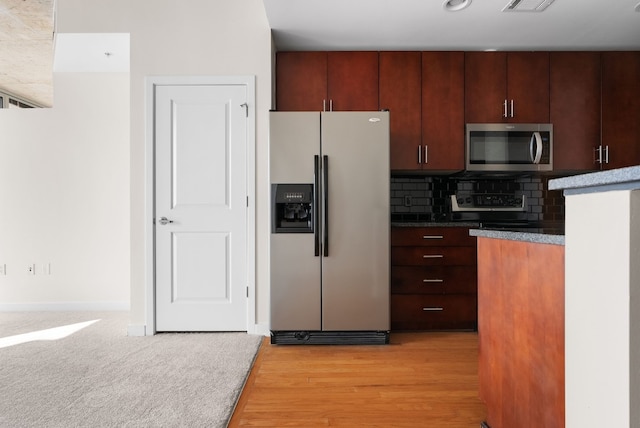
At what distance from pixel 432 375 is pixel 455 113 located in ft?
7.26

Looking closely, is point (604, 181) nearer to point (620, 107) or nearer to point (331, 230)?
point (331, 230)

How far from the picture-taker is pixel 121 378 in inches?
97.9

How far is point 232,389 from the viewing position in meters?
2.32

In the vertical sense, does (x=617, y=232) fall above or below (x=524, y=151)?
below

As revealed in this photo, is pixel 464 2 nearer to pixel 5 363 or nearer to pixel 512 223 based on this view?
pixel 512 223

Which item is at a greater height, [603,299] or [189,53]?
[189,53]

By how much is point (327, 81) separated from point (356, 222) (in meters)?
1.31

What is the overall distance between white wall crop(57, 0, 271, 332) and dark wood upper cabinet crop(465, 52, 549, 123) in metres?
1.75

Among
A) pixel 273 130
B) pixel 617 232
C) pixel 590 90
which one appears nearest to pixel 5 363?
pixel 273 130

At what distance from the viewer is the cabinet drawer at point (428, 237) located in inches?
140

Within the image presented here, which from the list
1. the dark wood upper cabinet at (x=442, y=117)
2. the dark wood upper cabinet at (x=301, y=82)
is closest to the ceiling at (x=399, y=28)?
the dark wood upper cabinet at (x=301, y=82)

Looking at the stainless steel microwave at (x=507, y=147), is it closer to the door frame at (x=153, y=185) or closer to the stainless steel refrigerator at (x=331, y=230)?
the stainless steel refrigerator at (x=331, y=230)

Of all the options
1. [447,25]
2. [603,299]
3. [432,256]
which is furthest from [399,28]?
[603,299]

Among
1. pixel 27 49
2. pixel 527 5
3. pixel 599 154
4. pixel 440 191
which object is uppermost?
pixel 27 49
